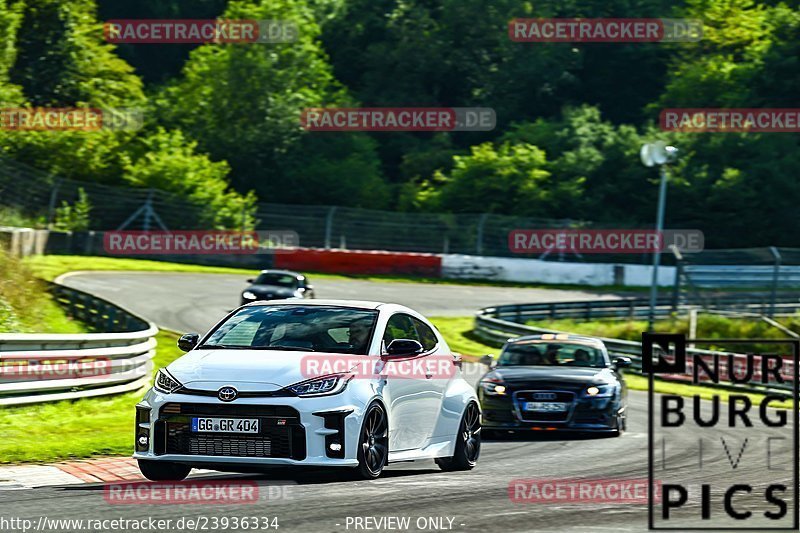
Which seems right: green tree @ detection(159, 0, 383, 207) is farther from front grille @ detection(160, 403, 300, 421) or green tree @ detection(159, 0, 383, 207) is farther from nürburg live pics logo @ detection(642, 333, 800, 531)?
front grille @ detection(160, 403, 300, 421)

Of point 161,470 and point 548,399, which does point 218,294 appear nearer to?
point 548,399

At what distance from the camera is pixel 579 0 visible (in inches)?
3093

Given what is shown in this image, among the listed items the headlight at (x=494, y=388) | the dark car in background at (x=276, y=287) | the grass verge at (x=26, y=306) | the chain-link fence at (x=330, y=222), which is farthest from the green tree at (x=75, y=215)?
the headlight at (x=494, y=388)

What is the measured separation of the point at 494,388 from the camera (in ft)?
55.5

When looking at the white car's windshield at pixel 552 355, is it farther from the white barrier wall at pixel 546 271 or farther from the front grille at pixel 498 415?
the white barrier wall at pixel 546 271

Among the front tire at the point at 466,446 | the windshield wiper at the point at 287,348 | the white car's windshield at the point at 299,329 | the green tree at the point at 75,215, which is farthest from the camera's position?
the green tree at the point at 75,215

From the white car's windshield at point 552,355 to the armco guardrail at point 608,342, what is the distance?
10936 mm

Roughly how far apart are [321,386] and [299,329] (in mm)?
1029

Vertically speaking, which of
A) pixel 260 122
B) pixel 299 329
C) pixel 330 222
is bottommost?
pixel 299 329

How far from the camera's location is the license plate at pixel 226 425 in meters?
9.77

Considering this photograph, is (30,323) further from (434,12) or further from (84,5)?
(434,12)

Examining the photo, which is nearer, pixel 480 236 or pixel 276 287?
pixel 276 287

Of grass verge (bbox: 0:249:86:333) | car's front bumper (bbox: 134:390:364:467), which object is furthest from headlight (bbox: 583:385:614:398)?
grass verge (bbox: 0:249:86:333)

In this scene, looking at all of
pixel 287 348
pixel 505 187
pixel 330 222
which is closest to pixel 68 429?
pixel 287 348
